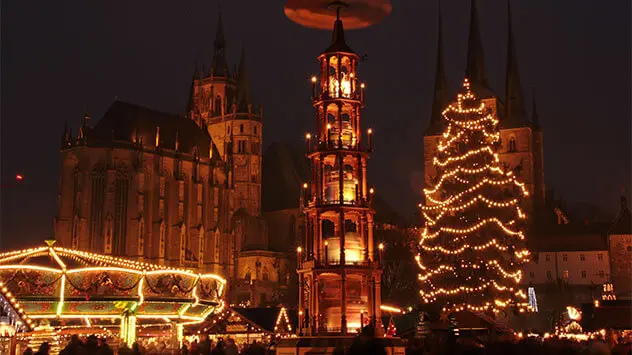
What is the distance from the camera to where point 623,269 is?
256ft

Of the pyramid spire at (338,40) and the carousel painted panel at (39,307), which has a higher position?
the pyramid spire at (338,40)

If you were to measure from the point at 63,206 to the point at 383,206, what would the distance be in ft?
159

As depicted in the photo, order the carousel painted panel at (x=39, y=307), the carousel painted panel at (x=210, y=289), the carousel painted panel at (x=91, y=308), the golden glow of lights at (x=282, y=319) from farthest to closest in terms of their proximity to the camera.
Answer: the golden glow of lights at (x=282, y=319), the carousel painted panel at (x=210, y=289), the carousel painted panel at (x=91, y=308), the carousel painted panel at (x=39, y=307)

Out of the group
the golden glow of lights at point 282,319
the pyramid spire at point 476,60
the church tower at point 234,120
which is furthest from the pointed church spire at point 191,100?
the golden glow of lights at point 282,319

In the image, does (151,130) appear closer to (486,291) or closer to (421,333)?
(486,291)

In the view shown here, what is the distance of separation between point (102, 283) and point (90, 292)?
15.1 inches

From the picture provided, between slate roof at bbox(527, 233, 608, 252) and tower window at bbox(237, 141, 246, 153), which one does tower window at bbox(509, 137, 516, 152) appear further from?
tower window at bbox(237, 141, 246, 153)

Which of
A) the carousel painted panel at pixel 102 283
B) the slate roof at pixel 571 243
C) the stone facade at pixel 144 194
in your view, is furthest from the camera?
the slate roof at pixel 571 243

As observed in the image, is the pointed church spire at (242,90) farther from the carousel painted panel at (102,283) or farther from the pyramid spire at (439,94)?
the carousel painted panel at (102,283)

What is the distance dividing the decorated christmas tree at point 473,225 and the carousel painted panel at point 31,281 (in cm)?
1774

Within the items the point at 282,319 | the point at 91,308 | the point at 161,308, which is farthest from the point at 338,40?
the point at 282,319

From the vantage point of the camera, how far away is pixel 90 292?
2244cm

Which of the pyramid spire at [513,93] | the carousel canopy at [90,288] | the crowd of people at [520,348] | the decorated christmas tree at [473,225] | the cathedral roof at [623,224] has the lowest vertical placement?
the crowd of people at [520,348]

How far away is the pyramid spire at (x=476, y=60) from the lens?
89500 mm
